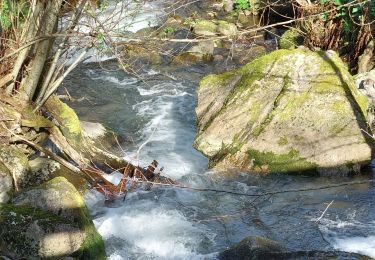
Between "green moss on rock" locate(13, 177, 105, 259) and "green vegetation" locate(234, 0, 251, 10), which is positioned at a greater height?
"green moss on rock" locate(13, 177, 105, 259)

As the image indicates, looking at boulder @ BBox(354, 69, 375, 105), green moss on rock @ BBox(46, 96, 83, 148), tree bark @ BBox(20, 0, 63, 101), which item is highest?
tree bark @ BBox(20, 0, 63, 101)

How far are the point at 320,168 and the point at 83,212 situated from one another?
3418mm

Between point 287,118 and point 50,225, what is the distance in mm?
3982

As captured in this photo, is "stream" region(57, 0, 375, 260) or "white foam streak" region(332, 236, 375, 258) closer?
"white foam streak" region(332, 236, 375, 258)

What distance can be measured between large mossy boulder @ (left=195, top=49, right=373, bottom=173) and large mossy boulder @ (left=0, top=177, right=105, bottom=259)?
285 centimetres

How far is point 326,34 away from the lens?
10492 mm

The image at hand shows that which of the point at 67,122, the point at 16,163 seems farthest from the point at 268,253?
the point at 67,122

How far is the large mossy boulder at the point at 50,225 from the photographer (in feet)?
14.1

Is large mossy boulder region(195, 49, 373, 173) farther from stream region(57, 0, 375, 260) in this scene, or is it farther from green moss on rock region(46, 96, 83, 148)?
green moss on rock region(46, 96, 83, 148)

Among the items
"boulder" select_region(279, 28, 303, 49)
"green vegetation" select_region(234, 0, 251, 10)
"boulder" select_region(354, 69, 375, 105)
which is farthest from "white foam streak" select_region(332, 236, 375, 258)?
"green vegetation" select_region(234, 0, 251, 10)

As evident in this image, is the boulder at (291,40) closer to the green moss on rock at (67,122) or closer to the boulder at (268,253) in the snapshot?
the green moss on rock at (67,122)

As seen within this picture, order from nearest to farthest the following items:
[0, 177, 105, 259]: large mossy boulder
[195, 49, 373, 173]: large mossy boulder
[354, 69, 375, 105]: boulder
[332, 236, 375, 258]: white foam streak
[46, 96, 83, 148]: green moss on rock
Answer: [0, 177, 105, 259]: large mossy boulder
[332, 236, 375, 258]: white foam streak
[46, 96, 83, 148]: green moss on rock
[195, 49, 373, 173]: large mossy boulder
[354, 69, 375, 105]: boulder

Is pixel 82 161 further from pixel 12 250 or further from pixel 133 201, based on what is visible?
pixel 12 250

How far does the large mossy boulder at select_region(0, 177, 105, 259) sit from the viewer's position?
4289 mm
